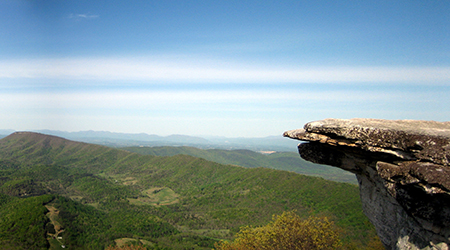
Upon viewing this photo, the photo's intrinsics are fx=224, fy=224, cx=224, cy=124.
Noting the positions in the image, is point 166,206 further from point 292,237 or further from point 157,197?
point 292,237

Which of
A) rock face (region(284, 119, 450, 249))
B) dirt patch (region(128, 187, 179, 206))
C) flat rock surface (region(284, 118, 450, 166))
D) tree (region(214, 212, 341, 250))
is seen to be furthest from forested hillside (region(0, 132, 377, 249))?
flat rock surface (region(284, 118, 450, 166))

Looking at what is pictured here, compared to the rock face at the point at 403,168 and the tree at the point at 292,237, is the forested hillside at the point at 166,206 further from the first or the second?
the rock face at the point at 403,168

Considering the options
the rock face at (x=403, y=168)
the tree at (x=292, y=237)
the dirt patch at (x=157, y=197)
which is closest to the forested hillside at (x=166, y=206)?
the dirt patch at (x=157, y=197)

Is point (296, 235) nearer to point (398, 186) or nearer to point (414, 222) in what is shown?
point (414, 222)

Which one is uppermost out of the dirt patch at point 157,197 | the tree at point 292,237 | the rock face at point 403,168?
the rock face at point 403,168

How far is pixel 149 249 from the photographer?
57906 millimetres

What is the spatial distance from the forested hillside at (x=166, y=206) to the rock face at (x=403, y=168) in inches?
684

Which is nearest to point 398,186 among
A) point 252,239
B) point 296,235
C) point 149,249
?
point 296,235

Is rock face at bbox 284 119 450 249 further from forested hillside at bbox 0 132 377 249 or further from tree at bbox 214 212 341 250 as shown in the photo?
forested hillside at bbox 0 132 377 249

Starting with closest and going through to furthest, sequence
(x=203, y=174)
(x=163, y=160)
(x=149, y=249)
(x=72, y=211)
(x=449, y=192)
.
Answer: (x=449, y=192), (x=149, y=249), (x=72, y=211), (x=203, y=174), (x=163, y=160)

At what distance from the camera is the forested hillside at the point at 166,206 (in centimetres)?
6109

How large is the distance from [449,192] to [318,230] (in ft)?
59.1

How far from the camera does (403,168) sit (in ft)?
28.2

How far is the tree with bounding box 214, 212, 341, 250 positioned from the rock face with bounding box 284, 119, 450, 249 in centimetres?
1080
